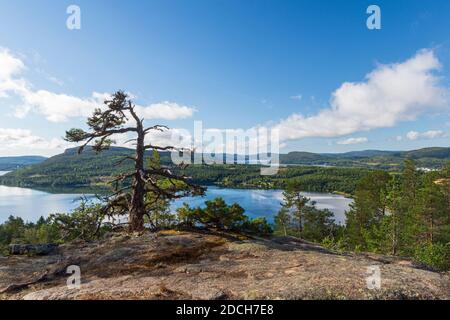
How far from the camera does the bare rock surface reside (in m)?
6.50

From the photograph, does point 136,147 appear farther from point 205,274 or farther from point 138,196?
point 205,274

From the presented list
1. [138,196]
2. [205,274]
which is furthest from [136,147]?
[205,274]

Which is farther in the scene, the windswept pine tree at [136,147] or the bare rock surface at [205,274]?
the windswept pine tree at [136,147]

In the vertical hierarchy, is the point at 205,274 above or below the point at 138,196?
below

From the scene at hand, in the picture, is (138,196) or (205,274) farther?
(138,196)

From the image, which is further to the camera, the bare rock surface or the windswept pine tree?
A: the windswept pine tree

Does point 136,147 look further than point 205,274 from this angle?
Yes

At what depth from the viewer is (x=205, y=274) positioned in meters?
7.95

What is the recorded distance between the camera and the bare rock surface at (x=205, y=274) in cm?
650

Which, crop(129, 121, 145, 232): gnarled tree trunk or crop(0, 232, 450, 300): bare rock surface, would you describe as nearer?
crop(0, 232, 450, 300): bare rock surface

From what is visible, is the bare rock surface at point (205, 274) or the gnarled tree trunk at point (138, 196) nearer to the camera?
the bare rock surface at point (205, 274)
